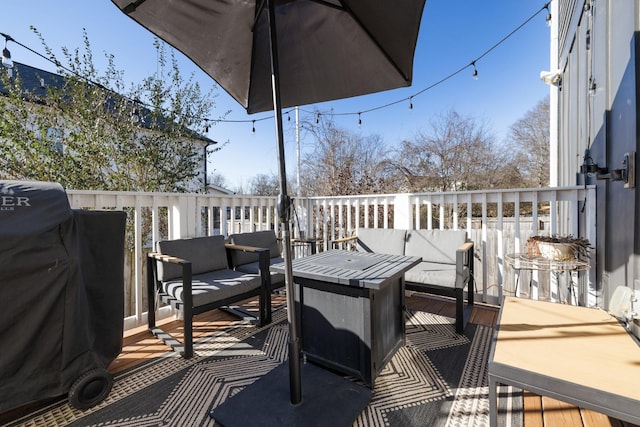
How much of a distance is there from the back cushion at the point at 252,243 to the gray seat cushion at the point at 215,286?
352 millimetres

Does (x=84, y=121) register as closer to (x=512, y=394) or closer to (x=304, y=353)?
(x=304, y=353)

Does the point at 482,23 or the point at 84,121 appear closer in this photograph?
the point at 84,121

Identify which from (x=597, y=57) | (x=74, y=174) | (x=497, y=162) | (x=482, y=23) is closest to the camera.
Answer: (x=597, y=57)

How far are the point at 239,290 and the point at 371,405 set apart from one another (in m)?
1.38

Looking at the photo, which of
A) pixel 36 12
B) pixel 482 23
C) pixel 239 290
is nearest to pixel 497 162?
pixel 482 23

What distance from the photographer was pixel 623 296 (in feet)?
4.84

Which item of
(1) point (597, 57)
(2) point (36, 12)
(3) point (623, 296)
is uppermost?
(2) point (36, 12)

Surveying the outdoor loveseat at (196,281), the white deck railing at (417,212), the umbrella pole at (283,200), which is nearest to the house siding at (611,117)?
the white deck railing at (417,212)

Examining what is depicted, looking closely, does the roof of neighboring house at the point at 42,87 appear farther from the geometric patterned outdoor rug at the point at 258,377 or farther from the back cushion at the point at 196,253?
the geometric patterned outdoor rug at the point at 258,377

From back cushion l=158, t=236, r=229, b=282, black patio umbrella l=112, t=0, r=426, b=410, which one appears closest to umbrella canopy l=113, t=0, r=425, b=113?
black patio umbrella l=112, t=0, r=426, b=410

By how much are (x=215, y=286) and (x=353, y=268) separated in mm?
1210

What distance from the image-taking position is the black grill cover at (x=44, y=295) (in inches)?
56.6

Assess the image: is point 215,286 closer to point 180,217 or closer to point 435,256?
point 180,217

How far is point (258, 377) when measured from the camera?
191cm
